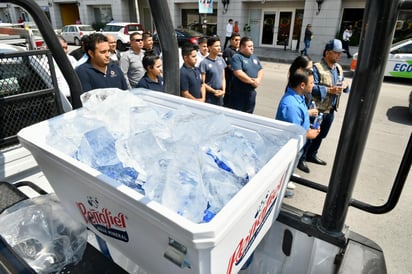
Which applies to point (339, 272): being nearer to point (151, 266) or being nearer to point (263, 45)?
point (151, 266)

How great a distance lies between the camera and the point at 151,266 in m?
1.06

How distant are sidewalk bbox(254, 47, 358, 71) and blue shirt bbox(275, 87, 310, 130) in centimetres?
1052

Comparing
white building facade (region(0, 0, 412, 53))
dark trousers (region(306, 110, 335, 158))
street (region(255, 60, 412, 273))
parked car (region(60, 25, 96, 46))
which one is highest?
white building facade (region(0, 0, 412, 53))

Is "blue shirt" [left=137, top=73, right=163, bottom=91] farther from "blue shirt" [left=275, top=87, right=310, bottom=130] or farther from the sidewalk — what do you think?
the sidewalk

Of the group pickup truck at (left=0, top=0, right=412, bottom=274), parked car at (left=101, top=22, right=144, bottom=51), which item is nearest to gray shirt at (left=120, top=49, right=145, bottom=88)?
pickup truck at (left=0, top=0, right=412, bottom=274)

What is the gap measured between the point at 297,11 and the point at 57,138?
18.0m

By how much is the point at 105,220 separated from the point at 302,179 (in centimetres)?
102

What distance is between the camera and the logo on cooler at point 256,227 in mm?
971

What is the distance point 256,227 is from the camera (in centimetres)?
108

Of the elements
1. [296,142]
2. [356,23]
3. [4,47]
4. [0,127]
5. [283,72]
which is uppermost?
[356,23]

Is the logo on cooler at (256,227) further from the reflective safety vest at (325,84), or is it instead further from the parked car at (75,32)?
the parked car at (75,32)

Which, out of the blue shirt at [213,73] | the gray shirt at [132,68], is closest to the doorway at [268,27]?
the blue shirt at [213,73]

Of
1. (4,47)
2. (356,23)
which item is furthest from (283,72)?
(4,47)

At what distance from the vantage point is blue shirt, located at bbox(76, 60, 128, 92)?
8.85 ft
